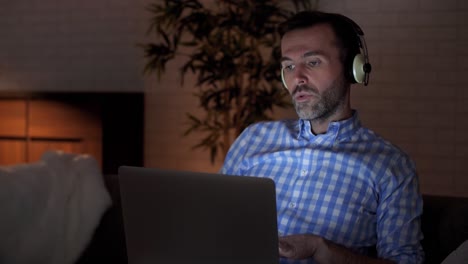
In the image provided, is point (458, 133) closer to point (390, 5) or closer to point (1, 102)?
point (390, 5)

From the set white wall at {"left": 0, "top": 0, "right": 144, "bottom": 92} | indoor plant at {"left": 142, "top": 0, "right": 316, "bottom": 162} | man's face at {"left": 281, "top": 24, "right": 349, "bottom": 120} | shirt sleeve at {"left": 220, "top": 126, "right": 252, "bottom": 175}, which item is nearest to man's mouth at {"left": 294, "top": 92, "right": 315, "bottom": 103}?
man's face at {"left": 281, "top": 24, "right": 349, "bottom": 120}

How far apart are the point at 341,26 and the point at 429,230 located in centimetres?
61

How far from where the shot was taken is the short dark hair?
1808 mm

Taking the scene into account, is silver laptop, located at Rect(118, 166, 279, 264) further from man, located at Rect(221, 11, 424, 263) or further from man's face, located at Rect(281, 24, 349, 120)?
man's face, located at Rect(281, 24, 349, 120)

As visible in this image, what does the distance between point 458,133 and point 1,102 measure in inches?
125

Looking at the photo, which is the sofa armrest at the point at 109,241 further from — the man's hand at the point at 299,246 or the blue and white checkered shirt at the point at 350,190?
the man's hand at the point at 299,246

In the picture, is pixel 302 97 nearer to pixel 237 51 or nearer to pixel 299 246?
pixel 299 246

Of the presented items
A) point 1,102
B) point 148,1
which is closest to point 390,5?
point 148,1

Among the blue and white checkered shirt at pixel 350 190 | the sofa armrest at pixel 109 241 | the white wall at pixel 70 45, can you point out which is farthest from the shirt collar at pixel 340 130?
the white wall at pixel 70 45

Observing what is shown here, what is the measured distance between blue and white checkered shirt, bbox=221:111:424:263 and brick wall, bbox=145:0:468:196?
2.27 metres

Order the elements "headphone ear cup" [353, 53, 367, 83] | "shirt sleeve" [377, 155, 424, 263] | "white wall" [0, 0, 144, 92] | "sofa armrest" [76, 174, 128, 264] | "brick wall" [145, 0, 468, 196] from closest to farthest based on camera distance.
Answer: "shirt sleeve" [377, 155, 424, 263] → "headphone ear cup" [353, 53, 367, 83] → "sofa armrest" [76, 174, 128, 264] → "brick wall" [145, 0, 468, 196] → "white wall" [0, 0, 144, 92]

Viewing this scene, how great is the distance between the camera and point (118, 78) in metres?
4.88

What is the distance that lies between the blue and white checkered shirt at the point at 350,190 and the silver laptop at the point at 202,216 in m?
0.56

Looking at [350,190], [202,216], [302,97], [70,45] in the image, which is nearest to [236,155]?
[302,97]
